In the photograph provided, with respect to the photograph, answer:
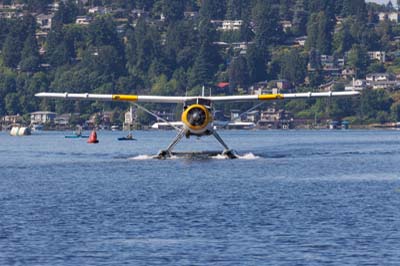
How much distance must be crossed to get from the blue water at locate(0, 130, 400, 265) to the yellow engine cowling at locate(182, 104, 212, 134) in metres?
1.67

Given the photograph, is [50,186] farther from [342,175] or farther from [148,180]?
[342,175]

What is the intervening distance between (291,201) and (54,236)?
37.9ft

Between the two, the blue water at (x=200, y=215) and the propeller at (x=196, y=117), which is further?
the propeller at (x=196, y=117)

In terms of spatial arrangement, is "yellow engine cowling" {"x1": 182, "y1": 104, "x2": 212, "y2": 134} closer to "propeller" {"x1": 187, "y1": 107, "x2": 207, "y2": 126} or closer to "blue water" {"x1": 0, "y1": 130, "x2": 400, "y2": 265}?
"propeller" {"x1": 187, "y1": 107, "x2": 207, "y2": 126}

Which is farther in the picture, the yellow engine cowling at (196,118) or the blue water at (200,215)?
the yellow engine cowling at (196,118)

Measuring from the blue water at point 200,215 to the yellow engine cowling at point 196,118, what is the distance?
5.49 feet

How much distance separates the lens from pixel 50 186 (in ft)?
187

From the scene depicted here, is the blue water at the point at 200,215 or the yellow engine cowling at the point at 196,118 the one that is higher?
the yellow engine cowling at the point at 196,118

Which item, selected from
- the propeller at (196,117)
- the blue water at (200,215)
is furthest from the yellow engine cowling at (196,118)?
the blue water at (200,215)

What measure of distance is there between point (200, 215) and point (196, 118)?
83.5 ft

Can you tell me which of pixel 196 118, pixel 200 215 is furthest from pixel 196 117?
pixel 200 215

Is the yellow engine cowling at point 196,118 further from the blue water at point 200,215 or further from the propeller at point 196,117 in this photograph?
the blue water at point 200,215

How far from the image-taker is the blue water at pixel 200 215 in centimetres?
3691

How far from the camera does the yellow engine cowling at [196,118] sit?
69875 millimetres
